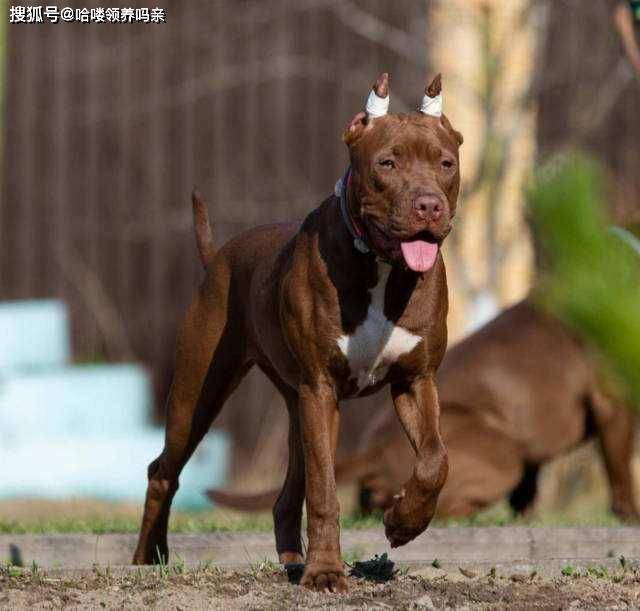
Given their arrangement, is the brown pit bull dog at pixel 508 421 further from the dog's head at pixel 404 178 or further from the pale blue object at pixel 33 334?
the dog's head at pixel 404 178

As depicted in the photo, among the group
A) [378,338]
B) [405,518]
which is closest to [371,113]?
[378,338]

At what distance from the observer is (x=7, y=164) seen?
10.0 m


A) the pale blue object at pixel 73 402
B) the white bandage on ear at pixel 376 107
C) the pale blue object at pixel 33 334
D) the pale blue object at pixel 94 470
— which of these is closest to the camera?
the white bandage on ear at pixel 376 107

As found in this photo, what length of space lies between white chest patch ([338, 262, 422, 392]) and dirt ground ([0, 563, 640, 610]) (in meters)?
0.61

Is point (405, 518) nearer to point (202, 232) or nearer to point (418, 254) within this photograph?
point (418, 254)

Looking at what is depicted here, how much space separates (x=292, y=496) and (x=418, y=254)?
146 centimetres

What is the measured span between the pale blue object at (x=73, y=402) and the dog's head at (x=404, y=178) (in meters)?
5.68

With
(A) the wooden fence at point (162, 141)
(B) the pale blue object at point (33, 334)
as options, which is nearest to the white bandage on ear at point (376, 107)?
(A) the wooden fence at point (162, 141)

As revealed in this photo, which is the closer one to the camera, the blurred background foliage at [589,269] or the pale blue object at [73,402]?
the blurred background foliage at [589,269]

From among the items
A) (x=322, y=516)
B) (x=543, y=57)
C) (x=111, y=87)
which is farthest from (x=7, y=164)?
(x=322, y=516)

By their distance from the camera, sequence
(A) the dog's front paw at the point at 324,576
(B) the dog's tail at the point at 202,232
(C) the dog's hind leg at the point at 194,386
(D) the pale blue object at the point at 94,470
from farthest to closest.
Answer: (D) the pale blue object at the point at 94,470 → (B) the dog's tail at the point at 202,232 → (C) the dog's hind leg at the point at 194,386 → (A) the dog's front paw at the point at 324,576

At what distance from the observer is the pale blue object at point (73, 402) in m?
9.56

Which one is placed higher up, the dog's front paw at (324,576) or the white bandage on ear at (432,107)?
the white bandage on ear at (432,107)

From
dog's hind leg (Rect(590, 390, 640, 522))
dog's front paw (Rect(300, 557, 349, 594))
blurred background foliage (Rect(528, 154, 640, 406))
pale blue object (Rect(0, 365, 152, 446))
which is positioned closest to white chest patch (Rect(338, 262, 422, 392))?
dog's front paw (Rect(300, 557, 349, 594))
